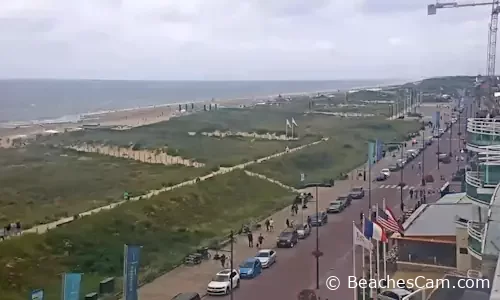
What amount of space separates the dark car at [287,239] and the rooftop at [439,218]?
4.97 metres

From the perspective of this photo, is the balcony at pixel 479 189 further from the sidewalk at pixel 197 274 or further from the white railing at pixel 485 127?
the sidewalk at pixel 197 274

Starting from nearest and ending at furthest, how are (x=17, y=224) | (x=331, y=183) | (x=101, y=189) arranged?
(x=17, y=224) → (x=101, y=189) → (x=331, y=183)

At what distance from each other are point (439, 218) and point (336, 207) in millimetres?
10050

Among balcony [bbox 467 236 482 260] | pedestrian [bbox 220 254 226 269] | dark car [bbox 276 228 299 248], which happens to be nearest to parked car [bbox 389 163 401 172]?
dark car [bbox 276 228 299 248]

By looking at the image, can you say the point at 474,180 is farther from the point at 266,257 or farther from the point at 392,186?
the point at 392,186

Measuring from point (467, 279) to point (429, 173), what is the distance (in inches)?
1444

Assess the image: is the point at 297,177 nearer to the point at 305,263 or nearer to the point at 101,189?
the point at 101,189

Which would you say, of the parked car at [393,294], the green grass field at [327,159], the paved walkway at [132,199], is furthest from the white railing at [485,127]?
the green grass field at [327,159]

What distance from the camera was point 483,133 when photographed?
21.4 metres

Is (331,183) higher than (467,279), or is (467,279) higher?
(467,279)

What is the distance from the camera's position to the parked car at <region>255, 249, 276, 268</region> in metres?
25.7

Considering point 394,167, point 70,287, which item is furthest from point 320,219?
point 394,167

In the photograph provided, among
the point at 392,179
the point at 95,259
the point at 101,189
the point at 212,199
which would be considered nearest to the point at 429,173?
the point at 392,179

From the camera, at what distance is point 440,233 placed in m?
24.4
